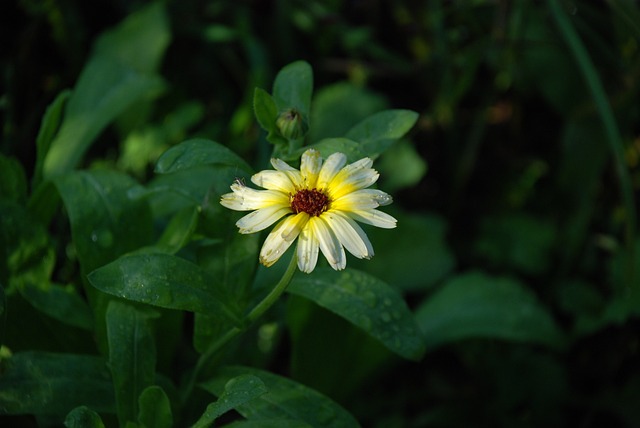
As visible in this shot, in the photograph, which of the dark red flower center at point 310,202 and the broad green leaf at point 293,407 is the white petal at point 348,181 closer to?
the dark red flower center at point 310,202

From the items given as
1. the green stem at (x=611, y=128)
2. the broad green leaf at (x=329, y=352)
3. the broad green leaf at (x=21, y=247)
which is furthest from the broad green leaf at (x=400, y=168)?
the broad green leaf at (x=21, y=247)

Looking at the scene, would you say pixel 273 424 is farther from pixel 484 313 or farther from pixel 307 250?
pixel 484 313

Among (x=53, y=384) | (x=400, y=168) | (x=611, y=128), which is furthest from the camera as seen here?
(x=400, y=168)

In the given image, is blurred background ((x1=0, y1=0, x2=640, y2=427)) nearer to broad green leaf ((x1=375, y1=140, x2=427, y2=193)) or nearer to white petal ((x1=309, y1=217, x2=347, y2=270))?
broad green leaf ((x1=375, y1=140, x2=427, y2=193))

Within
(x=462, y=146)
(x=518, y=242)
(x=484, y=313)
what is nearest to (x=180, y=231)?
(x=484, y=313)

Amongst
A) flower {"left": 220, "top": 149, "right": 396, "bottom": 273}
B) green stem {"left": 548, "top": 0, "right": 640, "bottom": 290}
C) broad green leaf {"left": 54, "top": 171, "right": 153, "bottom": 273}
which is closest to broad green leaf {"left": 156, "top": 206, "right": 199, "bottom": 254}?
broad green leaf {"left": 54, "top": 171, "right": 153, "bottom": 273}

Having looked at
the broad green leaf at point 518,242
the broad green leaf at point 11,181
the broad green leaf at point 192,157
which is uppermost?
the broad green leaf at point 192,157
